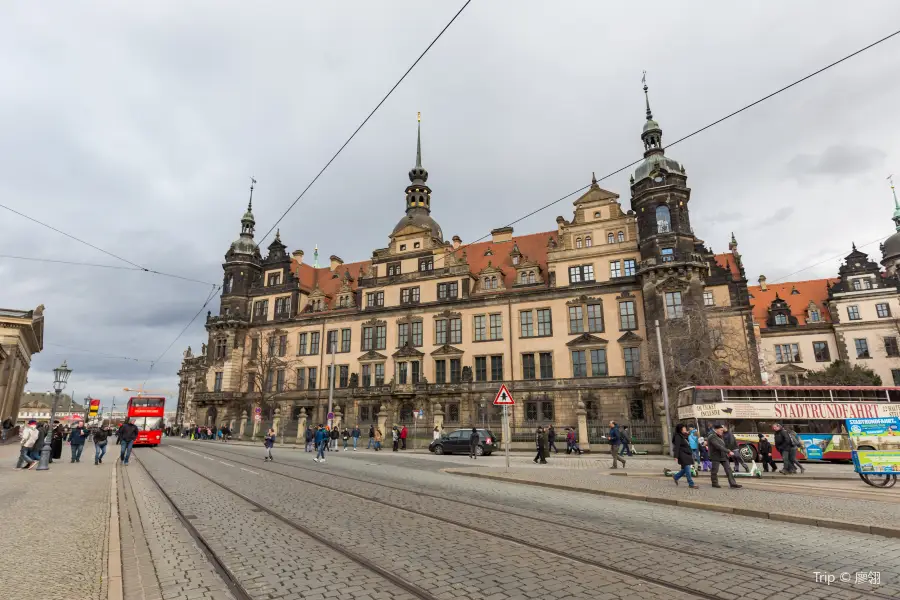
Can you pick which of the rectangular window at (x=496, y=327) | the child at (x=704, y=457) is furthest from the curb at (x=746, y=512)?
the rectangular window at (x=496, y=327)

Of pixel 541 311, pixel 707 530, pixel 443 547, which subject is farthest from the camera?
pixel 541 311

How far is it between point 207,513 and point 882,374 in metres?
67.8

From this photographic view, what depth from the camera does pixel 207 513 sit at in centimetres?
958

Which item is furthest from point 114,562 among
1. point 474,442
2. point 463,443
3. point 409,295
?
point 409,295

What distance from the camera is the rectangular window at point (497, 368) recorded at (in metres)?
41.5

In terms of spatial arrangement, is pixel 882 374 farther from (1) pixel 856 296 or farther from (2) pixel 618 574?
(2) pixel 618 574

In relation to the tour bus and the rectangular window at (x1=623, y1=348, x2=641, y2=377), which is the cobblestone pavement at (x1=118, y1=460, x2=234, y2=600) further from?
the rectangular window at (x1=623, y1=348, x2=641, y2=377)

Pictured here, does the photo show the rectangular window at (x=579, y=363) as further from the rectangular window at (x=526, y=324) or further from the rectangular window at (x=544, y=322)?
the rectangular window at (x=526, y=324)

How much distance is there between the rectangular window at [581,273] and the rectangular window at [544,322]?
3.39m

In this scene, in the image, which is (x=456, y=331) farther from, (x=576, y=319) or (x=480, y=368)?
(x=576, y=319)

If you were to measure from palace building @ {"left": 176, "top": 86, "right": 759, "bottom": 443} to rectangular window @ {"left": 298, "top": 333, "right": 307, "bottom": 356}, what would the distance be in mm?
295

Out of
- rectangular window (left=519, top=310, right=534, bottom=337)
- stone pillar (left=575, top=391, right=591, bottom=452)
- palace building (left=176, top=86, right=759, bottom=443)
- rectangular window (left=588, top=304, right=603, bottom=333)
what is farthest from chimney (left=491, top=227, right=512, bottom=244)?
stone pillar (left=575, top=391, right=591, bottom=452)

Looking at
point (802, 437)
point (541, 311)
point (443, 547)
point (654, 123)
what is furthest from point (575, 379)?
point (443, 547)

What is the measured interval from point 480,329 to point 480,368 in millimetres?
3473
